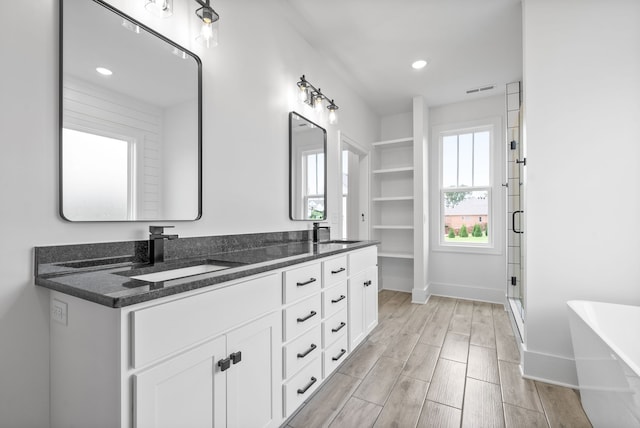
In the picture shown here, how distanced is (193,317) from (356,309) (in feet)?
5.23

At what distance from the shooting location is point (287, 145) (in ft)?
8.13

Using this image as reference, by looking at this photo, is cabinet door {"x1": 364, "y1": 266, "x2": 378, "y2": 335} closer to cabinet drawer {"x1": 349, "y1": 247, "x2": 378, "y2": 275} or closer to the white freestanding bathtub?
cabinet drawer {"x1": 349, "y1": 247, "x2": 378, "y2": 275}

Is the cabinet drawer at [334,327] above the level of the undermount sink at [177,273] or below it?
below

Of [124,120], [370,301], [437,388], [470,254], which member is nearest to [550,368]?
[437,388]

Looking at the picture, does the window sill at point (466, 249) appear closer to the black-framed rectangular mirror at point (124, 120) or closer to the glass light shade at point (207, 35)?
the black-framed rectangular mirror at point (124, 120)

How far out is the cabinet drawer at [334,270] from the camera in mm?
1927

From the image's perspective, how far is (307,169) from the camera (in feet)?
9.04

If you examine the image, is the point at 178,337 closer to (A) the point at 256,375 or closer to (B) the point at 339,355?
(A) the point at 256,375

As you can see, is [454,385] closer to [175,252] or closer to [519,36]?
[175,252]

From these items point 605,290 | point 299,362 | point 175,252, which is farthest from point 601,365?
point 175,252

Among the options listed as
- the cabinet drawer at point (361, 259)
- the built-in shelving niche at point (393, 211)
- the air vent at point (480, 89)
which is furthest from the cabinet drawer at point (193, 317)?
the air vent at point (480, 89)

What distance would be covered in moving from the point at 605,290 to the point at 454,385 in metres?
1.21

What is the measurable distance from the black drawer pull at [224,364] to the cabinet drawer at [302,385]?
501 mm

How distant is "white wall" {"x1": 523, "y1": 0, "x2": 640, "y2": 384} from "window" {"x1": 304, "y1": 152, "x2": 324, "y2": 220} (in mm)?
1719
